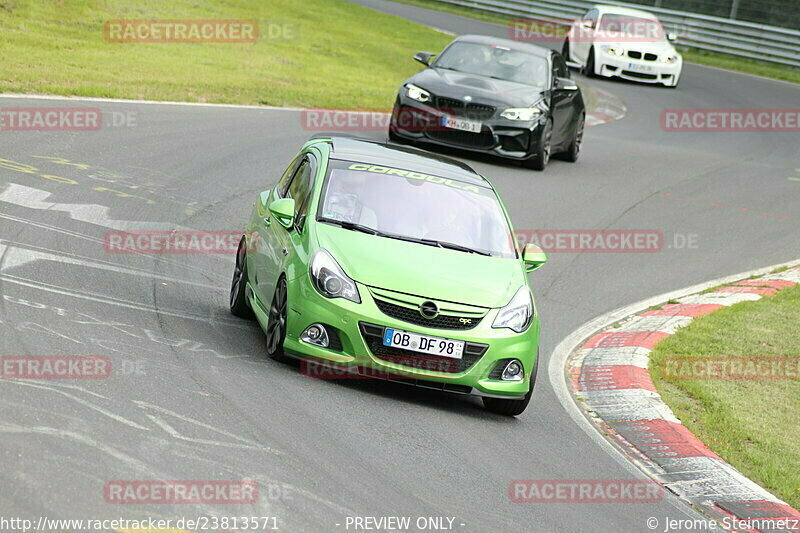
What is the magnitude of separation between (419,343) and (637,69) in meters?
23.2

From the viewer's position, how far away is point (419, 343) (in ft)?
24.6

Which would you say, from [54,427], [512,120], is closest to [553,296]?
[512,120]

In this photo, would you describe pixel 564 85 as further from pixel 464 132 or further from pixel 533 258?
pixel 533 258

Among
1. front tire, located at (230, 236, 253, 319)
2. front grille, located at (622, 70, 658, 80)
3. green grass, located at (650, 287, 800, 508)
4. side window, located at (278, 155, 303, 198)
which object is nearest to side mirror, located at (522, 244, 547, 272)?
green grass, located at (650, 287, 800, 508)

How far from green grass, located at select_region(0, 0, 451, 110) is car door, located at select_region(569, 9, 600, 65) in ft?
14.5

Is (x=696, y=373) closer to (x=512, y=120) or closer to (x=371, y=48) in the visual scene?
(x=512, y=120)

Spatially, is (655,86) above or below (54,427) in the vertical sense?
below

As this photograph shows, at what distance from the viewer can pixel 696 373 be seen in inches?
384

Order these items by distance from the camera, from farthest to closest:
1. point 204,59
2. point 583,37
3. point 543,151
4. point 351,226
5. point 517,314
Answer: point 583,37 < point 204,59 < point 543,151 < point 351,226 < point 517,314

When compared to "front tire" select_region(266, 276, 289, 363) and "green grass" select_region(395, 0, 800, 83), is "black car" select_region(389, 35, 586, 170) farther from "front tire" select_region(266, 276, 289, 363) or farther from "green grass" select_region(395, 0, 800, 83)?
"green grass" select_region(395, 0, 800, 83)

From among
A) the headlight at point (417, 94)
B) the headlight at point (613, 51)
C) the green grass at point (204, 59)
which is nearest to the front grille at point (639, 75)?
the headlight at point (613, 51)

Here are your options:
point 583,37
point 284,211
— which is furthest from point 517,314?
point 583,37

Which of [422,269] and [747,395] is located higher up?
[422,269]

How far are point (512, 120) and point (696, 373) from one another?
25.7 ft
